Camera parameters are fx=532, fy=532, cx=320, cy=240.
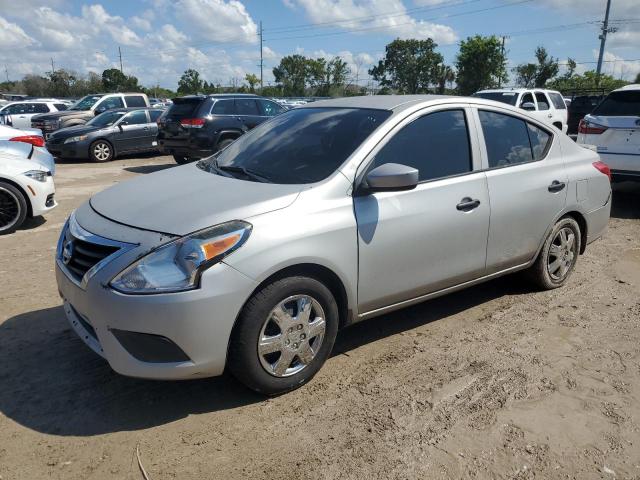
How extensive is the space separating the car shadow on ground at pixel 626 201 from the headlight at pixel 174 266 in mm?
7099

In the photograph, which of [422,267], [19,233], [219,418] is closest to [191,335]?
[219,418]

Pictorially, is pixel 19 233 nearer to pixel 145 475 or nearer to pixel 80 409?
pixel 80 409

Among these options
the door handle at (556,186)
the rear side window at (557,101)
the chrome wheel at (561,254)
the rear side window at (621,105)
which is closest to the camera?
the door handle at (556,186)

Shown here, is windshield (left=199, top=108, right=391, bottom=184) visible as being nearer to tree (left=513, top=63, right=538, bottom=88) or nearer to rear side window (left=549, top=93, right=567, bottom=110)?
rear side window (left=549, top=93, right=567, bottom=110)

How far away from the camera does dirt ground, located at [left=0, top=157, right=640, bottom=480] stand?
257 centimetres

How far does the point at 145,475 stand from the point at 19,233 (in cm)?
539

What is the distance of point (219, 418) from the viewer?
292 centimetres

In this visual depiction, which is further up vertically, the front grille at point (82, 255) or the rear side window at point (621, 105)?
the rear side window at point (621, 105)

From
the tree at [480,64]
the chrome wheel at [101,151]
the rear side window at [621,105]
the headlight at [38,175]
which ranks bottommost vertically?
the chrome wheel at [101,151]

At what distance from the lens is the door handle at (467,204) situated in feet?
12.2

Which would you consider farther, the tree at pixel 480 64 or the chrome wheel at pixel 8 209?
the tree at pixel 480 64

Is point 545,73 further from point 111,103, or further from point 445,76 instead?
point 111,103

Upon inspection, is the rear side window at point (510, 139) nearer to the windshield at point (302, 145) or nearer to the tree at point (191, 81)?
the windshield at point (302, 145)

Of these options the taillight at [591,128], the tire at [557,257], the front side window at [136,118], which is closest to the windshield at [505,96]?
the taillight at [591,128]
